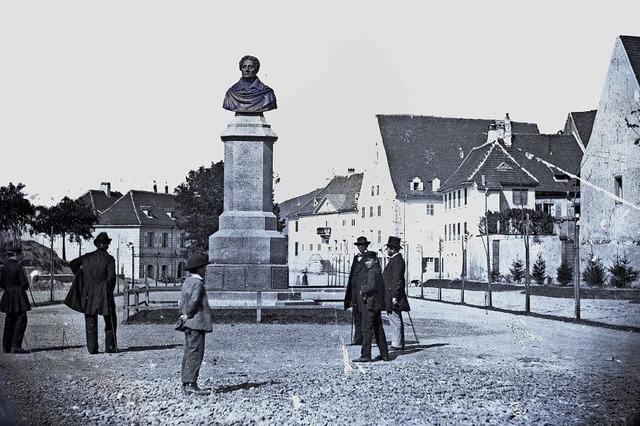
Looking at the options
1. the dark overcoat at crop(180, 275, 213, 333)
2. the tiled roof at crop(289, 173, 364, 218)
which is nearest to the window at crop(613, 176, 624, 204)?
the dark overcoat at crop(180, 275, 213, 333)

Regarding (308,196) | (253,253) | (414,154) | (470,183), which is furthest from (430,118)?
(253,253)

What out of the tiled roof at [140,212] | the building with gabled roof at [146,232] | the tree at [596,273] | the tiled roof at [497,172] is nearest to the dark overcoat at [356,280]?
the tree at [596,273]

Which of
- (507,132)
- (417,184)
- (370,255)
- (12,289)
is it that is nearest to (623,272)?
(370,255)

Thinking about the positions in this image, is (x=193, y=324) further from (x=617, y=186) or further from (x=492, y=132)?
(x=492, y=132)

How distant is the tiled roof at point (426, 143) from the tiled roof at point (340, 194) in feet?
56.9

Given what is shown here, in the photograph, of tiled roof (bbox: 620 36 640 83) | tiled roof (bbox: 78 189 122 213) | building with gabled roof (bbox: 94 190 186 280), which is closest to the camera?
tiled roof (bbox: 620 36 640 83)

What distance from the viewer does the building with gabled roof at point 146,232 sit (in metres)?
86.8

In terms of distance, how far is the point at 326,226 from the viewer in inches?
3839

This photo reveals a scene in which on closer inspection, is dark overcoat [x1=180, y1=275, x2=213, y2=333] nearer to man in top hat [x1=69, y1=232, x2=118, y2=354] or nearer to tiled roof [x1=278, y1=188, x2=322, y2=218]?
man in top hat [x1=69, y1=232, x2=118, y2=354]

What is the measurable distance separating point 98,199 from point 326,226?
2631 cm

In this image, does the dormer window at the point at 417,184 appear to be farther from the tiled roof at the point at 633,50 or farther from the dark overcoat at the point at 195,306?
the dark overcoat at the point at 195,306

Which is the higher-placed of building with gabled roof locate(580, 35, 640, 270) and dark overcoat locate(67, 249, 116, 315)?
building with gabled roof locate(580, 35, 640, 270)

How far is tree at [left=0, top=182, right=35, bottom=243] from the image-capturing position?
637 inches

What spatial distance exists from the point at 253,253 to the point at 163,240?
71.7 m
